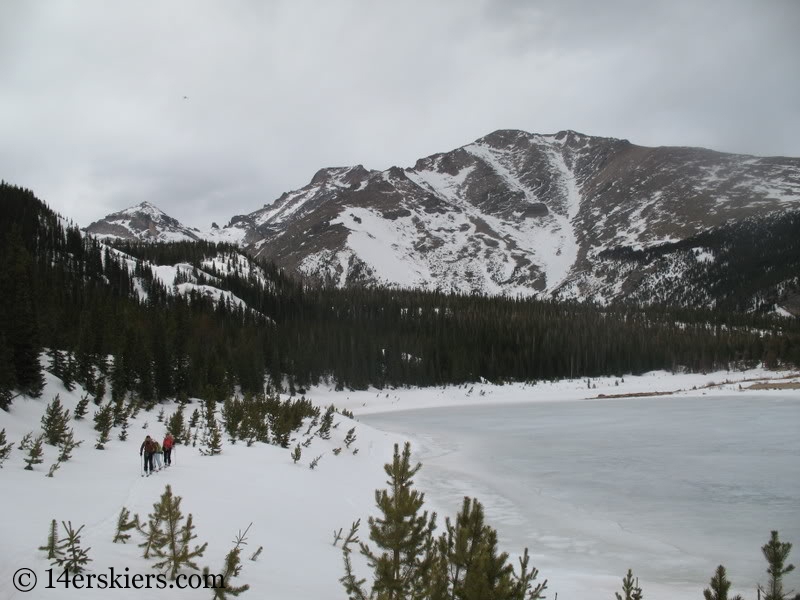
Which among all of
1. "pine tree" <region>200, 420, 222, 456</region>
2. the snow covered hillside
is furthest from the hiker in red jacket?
"pine tree" <region>200, 420, 222, 456</region>

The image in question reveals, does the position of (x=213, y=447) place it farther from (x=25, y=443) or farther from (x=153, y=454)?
(x=25, y=443)

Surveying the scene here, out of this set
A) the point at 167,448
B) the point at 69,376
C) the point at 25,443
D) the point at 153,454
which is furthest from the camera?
the point at 69,376

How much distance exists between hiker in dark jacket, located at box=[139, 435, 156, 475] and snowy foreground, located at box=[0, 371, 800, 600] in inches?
13.4

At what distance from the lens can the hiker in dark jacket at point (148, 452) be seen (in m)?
13.1

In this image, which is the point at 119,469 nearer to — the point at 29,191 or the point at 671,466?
the point at 671,466

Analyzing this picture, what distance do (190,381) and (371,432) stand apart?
2415cm

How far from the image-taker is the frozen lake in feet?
34.2

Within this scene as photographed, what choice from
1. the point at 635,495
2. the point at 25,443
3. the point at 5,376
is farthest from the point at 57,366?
the point at 635,495

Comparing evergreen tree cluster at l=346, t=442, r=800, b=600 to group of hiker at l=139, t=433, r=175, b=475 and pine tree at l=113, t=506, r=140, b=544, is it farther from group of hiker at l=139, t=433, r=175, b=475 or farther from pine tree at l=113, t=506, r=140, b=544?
group of hiker at l=139, t=433, r=175, b=475

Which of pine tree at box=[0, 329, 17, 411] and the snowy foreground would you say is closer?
the snowy foreground

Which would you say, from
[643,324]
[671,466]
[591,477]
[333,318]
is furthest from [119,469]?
[643,324]

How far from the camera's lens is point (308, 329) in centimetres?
9944

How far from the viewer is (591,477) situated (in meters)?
18.5

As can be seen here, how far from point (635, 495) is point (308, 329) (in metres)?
87.1
